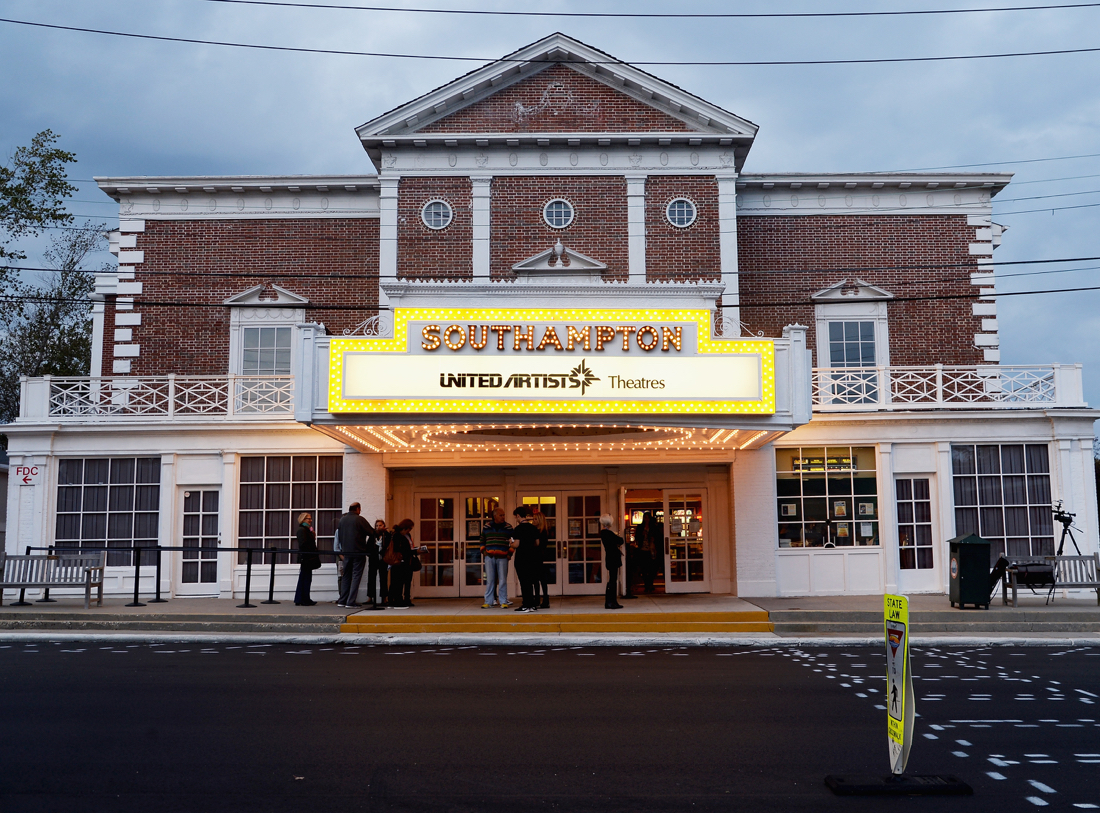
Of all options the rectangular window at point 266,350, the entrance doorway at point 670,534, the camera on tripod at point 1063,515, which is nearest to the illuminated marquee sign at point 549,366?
the entrance doorway at point 670,534

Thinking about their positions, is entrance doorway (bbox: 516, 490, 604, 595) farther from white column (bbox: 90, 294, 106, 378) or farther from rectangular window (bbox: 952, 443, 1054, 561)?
white column (bbox: 90, 294, 106, 378)

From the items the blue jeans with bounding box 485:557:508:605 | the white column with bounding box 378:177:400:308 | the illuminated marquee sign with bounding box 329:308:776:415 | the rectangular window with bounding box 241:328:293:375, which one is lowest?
the blue jeans with bounding box 485:557:508:605

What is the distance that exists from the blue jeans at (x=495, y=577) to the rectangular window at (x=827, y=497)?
5791 millimetres

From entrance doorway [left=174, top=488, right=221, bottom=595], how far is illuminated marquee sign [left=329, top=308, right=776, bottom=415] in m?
6.24

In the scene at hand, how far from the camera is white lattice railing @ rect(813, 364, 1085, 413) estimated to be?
18594 mm

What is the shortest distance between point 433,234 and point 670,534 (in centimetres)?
814

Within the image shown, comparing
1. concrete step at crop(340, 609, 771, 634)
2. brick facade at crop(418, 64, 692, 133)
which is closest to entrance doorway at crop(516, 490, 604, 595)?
concrete step at crop(340, 609, 771, 634)

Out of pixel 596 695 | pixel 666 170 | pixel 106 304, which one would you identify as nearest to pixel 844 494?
pixel 666 170

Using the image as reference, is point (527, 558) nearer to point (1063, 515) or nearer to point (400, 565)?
point (400, 565)

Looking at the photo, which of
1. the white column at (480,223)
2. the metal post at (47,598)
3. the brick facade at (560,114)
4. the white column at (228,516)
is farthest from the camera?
the brick facade at (560,114)

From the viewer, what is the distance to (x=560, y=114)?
20.2 m

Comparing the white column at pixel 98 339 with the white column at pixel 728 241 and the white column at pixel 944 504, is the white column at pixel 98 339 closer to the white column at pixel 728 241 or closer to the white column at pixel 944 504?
the white column at pixel 728 241

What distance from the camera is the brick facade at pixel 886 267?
2123cm

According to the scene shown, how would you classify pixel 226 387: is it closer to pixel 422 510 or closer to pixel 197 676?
pixel 422 510
